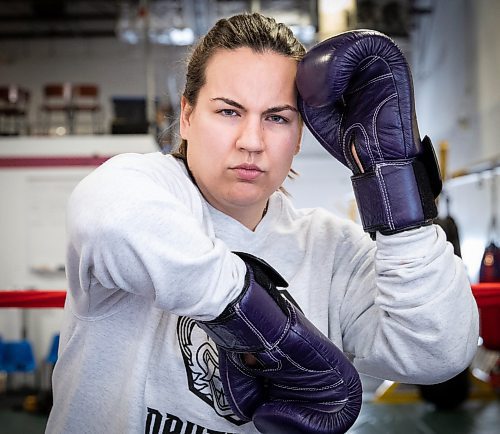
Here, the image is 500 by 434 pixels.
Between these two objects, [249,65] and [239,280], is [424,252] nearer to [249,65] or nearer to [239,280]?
[239,280]

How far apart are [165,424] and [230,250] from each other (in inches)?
13.7

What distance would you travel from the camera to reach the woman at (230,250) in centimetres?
104

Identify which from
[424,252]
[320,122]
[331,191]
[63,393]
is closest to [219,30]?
[320,122]

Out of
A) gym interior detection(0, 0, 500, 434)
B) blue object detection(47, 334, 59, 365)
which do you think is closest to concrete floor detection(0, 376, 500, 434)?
gym interior detection(0, 0, 500, 434)

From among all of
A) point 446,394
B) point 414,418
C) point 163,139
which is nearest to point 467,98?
point 446,394

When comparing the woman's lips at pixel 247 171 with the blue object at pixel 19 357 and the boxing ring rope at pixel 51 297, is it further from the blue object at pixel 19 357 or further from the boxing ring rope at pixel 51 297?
the blue object at pixel 19 357

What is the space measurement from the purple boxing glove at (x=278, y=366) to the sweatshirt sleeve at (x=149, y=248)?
0.13 ft

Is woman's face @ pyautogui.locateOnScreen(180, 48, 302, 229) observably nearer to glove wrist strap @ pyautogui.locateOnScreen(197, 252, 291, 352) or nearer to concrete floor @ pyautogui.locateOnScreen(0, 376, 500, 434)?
glove wrist strap @ pyautogui.locateOnScreen(197, 252, 291, 352)

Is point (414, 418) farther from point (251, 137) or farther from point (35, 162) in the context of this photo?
point (35, 162)

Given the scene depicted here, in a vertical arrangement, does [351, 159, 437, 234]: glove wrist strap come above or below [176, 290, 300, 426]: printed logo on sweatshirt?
above

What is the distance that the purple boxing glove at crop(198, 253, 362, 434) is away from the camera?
2.85ft

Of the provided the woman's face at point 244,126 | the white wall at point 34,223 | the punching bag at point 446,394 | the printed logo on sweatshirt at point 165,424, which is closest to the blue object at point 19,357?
the white wall at point 34,223

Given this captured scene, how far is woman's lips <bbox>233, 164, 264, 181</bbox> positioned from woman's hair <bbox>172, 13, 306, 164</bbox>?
7.3 inches

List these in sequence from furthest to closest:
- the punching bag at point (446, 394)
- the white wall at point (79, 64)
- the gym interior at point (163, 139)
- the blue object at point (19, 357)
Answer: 1. the white wall at point (79, 64)
2. the blue object at point (19, 357)
3. the punching bag at point (446, 394)
4. the gym interior at point (163, 139)
